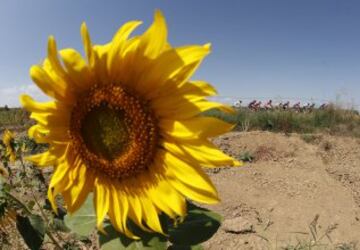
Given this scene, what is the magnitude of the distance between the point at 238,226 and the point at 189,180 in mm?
3547

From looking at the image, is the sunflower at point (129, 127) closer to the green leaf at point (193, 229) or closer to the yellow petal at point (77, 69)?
the yellow petal at point (77, 69)

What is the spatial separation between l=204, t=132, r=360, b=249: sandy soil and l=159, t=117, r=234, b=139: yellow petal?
7.99 ft

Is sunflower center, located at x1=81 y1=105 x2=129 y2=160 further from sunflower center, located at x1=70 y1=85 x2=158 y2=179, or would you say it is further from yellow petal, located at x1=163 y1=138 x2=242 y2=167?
yellow petal, located at x1=163 y1=138 x2=242 y2=167

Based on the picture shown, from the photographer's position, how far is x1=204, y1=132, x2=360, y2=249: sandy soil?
4.63 meters

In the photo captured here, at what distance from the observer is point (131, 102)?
1.29 metres

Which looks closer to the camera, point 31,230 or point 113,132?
point 113,132

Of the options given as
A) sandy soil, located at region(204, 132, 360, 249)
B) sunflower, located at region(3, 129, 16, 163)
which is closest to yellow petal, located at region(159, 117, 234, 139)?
sunflower, located at region(3, 129, 16, 163)

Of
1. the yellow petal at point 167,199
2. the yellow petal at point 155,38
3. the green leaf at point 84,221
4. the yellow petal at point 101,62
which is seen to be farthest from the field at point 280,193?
the yellow petal at point 155,38

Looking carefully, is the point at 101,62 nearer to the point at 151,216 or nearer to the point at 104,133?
Result: the point at 104,133

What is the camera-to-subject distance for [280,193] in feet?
20.2

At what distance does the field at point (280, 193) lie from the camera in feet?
12.7

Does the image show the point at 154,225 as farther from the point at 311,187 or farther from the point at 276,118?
the point at 276,118

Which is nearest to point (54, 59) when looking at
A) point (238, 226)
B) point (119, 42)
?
point (119, 42)

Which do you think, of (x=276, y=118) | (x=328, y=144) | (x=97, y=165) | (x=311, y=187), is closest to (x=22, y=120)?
(x=276, y=118)
